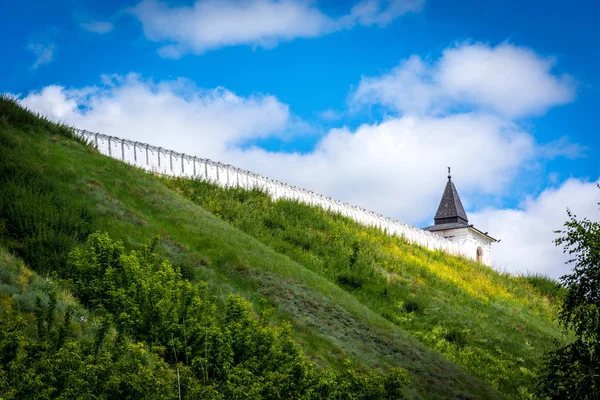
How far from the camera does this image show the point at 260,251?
65.0 feet

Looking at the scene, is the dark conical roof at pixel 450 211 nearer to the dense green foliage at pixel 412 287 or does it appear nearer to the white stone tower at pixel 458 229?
the white stone tower at pixel 458 229

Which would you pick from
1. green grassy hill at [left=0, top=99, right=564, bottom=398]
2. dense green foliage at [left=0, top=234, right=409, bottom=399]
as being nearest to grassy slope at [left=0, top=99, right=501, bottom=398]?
green grassy hill at [left=0, top=99, right=564, bottom=398]

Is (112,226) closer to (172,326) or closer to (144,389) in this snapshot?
(172,326)

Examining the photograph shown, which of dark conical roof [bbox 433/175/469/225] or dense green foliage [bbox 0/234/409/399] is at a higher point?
dark conical roof [bbox 433/175/469/225]

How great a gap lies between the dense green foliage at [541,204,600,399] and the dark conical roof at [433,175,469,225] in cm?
4474

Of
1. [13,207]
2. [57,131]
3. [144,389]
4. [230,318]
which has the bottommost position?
[144,389]

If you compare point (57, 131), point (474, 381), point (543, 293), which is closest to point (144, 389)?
point (474, 381)

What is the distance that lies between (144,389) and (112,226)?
24.6ft

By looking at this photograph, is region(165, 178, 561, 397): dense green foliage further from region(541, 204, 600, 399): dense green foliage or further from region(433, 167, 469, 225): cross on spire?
region(433, 167, 469, 225): cross on spire

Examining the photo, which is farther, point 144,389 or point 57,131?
point 57,131

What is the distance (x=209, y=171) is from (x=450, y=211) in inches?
1276

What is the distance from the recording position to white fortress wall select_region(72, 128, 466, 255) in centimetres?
2734

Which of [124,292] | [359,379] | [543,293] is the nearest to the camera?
[359,379]

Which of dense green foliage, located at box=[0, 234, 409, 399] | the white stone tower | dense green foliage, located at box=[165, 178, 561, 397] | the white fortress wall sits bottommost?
dense green foliage, located at box=[0, 234, 409, 399]
